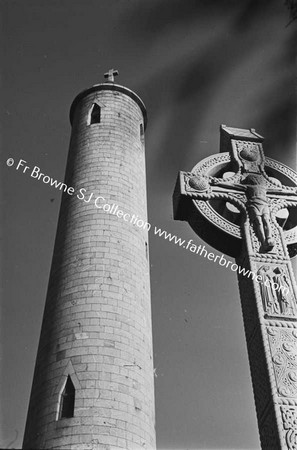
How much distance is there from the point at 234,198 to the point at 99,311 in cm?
334

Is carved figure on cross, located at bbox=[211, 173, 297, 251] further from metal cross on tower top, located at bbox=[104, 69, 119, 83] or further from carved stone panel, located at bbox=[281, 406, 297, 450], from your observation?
metal cross on tower top, located at bbox=[104, 69, 119, 83]

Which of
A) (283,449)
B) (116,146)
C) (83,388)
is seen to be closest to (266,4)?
(283,449)

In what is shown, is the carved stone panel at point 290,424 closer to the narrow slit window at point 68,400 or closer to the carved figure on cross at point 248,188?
the carved figure on cross at point 248,188

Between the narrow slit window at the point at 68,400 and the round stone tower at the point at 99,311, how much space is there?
0.05ft

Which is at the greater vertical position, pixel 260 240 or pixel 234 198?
pixel 234 198

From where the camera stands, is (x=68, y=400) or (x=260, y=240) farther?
(x=260, y=240)

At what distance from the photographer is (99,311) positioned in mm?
9953

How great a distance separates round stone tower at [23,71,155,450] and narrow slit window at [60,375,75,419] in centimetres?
2

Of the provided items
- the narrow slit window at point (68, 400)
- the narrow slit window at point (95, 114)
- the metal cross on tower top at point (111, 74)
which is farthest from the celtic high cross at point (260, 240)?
the metal cross on tower top at point (111, 74)

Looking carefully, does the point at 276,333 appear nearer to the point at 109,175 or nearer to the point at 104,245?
the point at 104,245

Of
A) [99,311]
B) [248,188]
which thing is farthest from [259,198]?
[99,311]

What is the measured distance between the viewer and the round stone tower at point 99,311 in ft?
28.7

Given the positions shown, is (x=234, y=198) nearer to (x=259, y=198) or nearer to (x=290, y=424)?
(x=259, y=198)

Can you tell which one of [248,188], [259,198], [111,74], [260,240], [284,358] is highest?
[111,74]
